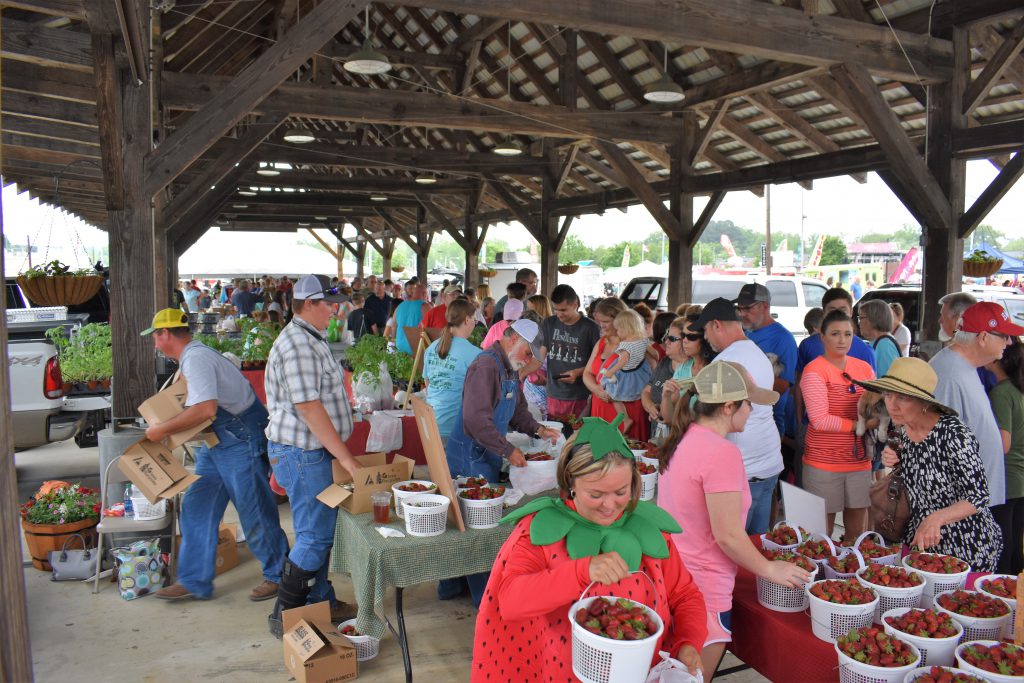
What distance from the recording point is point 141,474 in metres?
3.84

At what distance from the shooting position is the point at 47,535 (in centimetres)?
465

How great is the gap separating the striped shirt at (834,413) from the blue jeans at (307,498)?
8.04 ft

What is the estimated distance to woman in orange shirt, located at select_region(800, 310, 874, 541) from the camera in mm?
3855

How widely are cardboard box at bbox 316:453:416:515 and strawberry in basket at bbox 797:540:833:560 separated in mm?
1755

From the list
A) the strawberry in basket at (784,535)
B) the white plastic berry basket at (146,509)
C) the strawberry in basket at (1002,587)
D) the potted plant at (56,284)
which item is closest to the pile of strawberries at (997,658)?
the strawberry in basket at (1002,587)

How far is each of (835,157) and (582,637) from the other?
26.3ft

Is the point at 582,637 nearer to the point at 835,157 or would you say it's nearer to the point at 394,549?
the point at 394,549

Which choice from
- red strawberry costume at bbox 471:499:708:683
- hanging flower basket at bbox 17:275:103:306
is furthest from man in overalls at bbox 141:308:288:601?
red strawberry costume at bbox 471:499:708:683

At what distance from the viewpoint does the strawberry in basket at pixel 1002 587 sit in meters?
2.26

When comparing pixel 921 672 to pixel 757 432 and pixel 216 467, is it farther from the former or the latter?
pixel 216 467

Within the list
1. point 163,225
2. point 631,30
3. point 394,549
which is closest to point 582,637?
point 394,549

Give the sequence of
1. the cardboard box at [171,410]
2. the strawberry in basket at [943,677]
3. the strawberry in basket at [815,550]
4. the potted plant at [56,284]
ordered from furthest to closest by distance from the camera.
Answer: the potted plant at [56,284], the cardboard box at [171,410], the strawberry in basket at [815,550], the strawberry in basket at [943,677]

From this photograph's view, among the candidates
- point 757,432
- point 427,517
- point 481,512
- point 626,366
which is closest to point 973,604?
point 757,432

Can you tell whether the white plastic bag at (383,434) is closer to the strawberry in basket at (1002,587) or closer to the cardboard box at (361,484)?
the cardboard box at (361,484)
